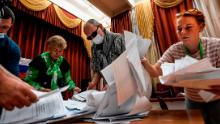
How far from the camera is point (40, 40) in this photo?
321 cm

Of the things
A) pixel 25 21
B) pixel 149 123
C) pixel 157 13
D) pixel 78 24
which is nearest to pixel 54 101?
pixel 149 123

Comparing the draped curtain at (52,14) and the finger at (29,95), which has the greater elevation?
the draped curtain at (52,14)

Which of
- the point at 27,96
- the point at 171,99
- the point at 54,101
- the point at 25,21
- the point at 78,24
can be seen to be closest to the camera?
the point at 27,96

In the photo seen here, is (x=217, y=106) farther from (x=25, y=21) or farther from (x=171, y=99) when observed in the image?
(x=25, y=21)

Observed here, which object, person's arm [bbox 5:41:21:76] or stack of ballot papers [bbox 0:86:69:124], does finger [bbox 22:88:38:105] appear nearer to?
stack of ballot papers [bbox 0:86:69:124]

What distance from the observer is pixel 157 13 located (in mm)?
2855

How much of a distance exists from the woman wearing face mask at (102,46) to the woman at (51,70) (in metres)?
0.28

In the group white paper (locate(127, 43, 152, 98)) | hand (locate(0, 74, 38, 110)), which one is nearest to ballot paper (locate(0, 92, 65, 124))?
hand (locate(0, 74, 38, 110))

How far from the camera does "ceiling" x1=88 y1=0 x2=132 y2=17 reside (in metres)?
2.73

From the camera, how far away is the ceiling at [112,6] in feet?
8.95

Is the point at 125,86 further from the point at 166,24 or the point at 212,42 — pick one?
the point at 166,24

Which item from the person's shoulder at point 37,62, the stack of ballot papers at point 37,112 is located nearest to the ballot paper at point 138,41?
the stack of ballot papers at point 37,112

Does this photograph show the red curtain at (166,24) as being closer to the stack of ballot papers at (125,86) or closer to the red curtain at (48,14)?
the red curtain at (48,14)

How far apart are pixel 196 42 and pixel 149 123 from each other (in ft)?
2.51
